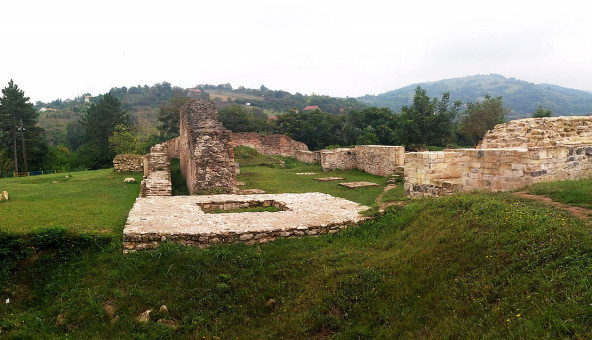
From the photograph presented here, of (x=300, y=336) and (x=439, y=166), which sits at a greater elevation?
(x=439, y=166)

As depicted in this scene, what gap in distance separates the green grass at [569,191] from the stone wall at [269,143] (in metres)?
26.7

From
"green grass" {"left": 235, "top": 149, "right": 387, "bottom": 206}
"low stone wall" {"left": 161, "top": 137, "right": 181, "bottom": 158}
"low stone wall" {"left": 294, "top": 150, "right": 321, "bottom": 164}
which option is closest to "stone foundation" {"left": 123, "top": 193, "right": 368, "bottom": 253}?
"green grass" {"left": 235, "top": 149, "right": 387, "bottom": 206}

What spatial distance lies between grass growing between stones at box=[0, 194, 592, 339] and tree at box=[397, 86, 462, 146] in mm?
24738

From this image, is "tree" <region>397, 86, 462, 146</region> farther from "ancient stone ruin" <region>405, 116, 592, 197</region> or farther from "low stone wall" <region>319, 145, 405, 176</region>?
"ancient stone ruin" <region>405, 116, 592, 197</region>

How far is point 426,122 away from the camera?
94.0 feet

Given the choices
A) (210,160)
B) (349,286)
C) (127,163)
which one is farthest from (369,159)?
(349,286)

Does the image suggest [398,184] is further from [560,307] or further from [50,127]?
[50,127]

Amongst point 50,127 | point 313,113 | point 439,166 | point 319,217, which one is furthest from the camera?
point 50,127

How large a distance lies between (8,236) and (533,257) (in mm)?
7034

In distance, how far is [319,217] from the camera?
21.8ft

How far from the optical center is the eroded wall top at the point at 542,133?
8.80 meters

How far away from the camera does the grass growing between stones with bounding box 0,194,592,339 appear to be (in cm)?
326

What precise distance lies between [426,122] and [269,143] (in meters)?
14.2

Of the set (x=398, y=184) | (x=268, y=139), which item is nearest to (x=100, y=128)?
(x=268, y=139)
